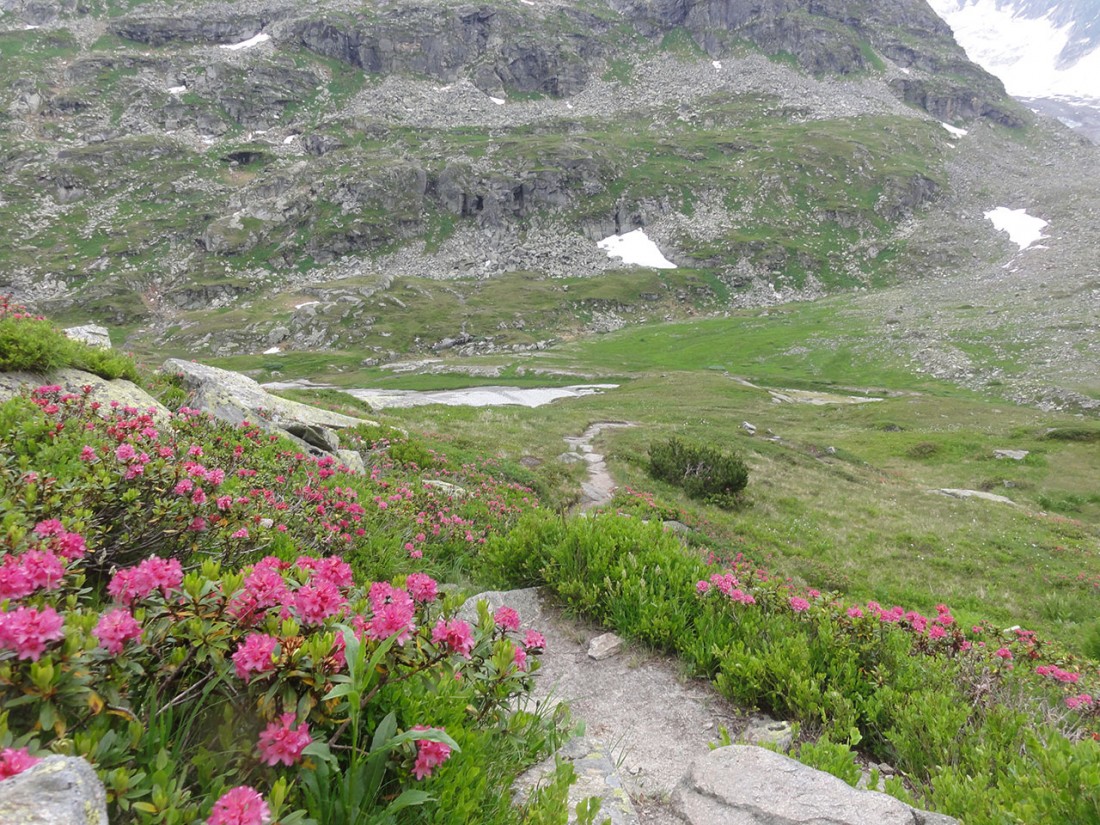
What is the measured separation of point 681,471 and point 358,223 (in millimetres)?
158912

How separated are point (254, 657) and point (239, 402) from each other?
44.9ft

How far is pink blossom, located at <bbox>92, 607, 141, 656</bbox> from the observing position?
2246mm

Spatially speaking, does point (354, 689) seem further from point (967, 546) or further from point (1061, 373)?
point (1061, 373)

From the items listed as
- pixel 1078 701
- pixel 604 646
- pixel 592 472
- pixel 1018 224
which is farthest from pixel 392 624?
pixel 1018 224

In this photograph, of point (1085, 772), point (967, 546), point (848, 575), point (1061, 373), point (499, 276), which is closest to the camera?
point (1085, 772)

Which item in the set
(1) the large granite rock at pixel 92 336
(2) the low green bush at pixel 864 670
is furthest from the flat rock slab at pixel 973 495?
(1) the large granite rock at pixel 92 336

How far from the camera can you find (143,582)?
2752mm

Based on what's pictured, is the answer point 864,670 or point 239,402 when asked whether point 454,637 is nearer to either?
point 864,670

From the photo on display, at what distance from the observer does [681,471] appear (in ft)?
80.7

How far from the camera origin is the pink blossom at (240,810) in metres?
1.77

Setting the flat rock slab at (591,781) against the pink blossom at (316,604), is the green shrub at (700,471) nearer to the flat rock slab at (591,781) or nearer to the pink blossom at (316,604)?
the flat rock slab at (591,781)

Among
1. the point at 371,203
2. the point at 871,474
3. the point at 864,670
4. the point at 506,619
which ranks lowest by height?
the point at 871,474

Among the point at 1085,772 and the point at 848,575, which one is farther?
the point at 848,575

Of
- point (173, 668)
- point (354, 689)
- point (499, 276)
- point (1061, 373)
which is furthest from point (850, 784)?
point (499, 276)
